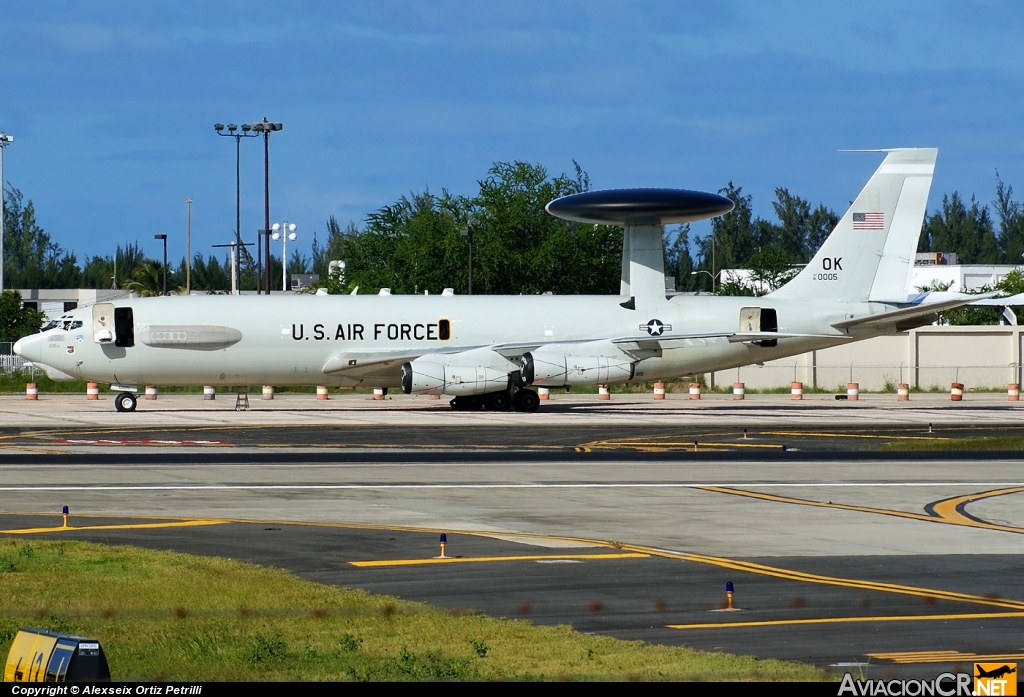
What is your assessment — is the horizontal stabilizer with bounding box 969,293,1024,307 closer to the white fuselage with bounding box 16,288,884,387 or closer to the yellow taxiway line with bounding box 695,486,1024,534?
the white fuselage with bounding box 16,288,884,387

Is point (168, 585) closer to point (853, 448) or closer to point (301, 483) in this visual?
point (301, 483)

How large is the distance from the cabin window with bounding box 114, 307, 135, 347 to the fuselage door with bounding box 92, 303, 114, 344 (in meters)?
0.19

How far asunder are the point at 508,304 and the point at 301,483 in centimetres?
2505

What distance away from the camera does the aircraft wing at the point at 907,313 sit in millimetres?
46625

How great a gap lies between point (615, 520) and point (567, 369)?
27.5 metres

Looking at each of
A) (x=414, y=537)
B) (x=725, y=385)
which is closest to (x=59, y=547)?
(x=414, y=537)

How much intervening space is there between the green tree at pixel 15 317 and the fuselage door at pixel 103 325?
162 ft

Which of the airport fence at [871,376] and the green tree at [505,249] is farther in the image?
the green tree at [505,249]

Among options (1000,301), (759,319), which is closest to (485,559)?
(759,319)

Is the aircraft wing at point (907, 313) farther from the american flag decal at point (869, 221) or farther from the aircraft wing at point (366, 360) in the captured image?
the aircraft wing at point (366, 360)

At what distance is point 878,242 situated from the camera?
5062 cm

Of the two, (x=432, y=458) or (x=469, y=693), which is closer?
(x=469, y=693)

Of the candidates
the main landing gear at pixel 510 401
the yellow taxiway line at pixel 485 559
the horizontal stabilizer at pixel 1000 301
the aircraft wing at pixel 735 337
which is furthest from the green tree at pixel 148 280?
the yellow taxiway line at pixel 485 559

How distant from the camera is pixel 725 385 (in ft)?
238
